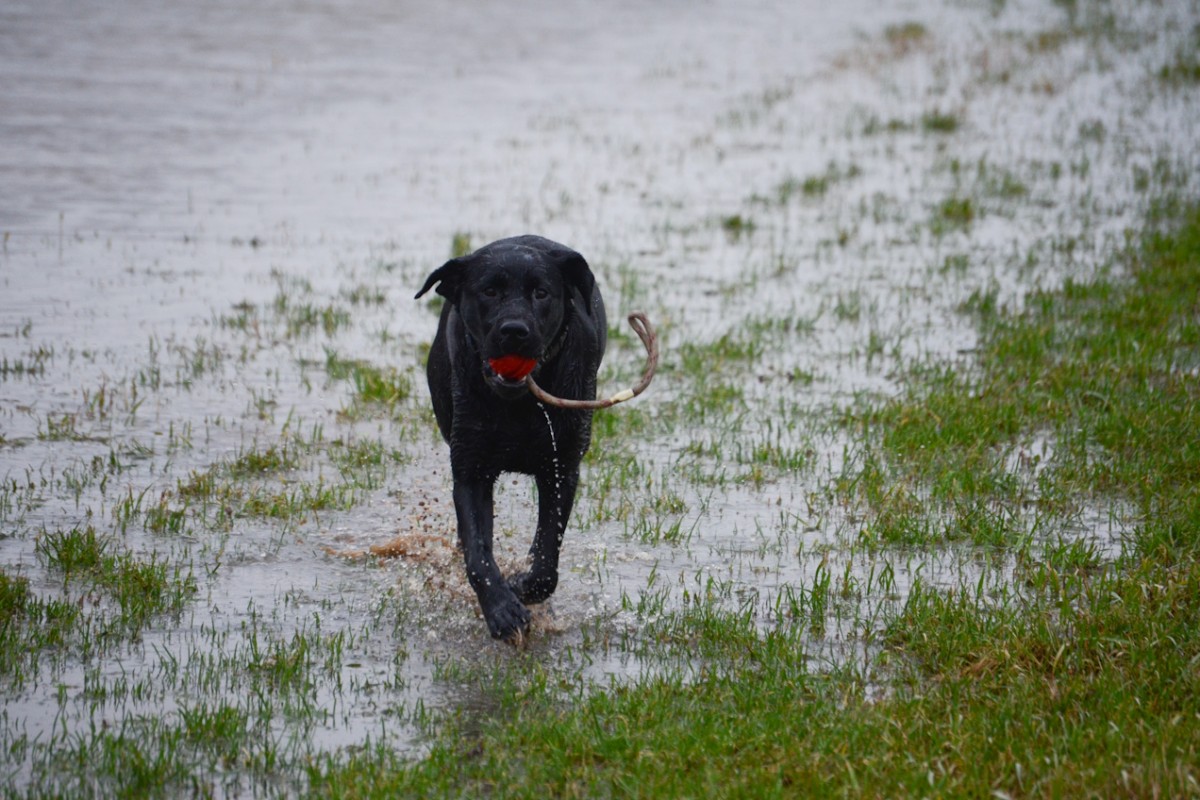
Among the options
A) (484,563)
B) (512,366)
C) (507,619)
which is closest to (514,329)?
(512,366)

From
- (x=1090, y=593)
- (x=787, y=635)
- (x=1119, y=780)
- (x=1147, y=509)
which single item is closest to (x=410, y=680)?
(x=787, y=635)

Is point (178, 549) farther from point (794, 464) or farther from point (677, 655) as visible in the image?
point (794, 464)

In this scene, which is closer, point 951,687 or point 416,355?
point 951,687

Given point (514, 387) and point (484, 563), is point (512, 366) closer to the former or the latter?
point (514, 387)

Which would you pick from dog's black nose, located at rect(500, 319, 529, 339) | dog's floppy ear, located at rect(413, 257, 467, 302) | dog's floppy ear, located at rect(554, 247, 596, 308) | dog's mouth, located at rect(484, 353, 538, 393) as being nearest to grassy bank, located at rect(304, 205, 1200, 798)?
dog's mouth, located at rect(484, 353, 538, 393)

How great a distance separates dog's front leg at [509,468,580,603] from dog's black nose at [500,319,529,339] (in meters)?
0.81

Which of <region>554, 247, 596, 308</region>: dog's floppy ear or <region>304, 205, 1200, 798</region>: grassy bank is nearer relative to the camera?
<region>304, 205, 1200, 798</region>: grassy bank

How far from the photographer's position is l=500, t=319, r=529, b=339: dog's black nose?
15.6 feet

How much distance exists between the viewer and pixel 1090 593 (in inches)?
214

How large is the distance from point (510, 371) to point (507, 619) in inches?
40.6

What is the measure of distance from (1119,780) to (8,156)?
12.8 metres

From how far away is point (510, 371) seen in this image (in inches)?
191

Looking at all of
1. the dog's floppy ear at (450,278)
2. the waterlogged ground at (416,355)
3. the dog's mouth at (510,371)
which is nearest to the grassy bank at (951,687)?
the waterlogged ground at (416,355)

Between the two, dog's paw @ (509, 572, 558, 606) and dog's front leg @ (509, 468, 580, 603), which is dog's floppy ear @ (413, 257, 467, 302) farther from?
dog's paw @ (509, 572, 558, 606)
